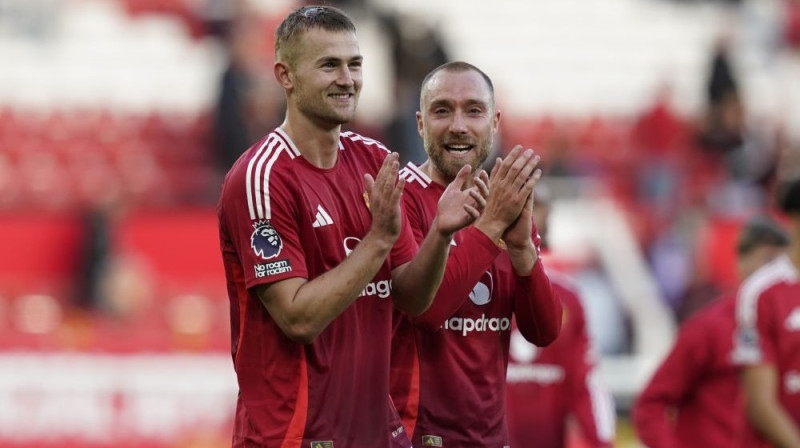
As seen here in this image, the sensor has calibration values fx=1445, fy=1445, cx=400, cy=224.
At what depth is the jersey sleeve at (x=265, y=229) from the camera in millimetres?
4699

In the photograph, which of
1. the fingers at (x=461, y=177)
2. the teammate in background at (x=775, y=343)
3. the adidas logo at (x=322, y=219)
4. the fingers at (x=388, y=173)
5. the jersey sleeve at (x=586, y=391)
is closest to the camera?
the fingers at (x=388, y=173)

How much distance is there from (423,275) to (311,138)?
0.61m

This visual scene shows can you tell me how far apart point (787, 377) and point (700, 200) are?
8939 mm

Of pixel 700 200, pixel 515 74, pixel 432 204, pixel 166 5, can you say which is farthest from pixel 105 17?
pixel 432 204

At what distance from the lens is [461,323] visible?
5.61 metres

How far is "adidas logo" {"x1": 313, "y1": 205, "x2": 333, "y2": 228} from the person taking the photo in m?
4.88

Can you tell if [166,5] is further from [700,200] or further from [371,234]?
[371,234]

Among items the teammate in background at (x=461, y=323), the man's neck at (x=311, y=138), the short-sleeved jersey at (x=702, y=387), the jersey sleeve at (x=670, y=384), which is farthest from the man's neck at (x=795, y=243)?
the man's neck at (x=311, y=138)

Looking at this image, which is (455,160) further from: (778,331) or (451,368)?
(778,331)

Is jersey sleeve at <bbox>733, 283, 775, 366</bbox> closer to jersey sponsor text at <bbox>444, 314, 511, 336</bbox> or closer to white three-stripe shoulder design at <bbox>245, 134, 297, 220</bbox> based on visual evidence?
jersey sponsor text at <bbox>444, 314, 511, 336</bbox>

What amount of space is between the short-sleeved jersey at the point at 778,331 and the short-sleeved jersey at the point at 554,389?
129cm

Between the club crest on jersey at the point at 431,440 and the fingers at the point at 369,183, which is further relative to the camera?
the club crest on jersey at the point at 431,440

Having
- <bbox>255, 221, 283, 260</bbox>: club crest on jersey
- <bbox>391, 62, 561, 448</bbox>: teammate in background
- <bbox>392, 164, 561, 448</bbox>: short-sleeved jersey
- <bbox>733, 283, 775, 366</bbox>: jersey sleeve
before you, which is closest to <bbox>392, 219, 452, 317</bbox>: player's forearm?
<bbox>391, 62, 561, 448</bbox>: teammate in background

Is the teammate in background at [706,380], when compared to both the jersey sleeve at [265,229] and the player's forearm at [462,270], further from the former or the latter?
the jersey sleeve at [265,229]
